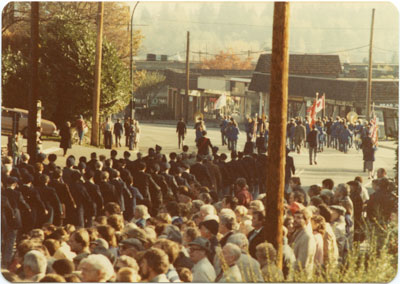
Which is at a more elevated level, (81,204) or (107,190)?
(107,190)

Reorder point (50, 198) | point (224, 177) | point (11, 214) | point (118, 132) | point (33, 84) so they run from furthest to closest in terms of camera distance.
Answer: point (224, 177), point (33, 84), point (118, 132), point (50, 198), point (11, 214)

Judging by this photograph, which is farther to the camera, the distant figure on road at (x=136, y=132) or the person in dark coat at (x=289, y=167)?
the distant figure on road at (x=136, y=132)

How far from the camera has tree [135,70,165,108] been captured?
13797 mm

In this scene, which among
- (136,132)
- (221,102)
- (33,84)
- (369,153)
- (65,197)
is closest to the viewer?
(65,197)

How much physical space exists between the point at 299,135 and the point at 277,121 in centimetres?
265

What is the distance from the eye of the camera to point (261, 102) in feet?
41.1

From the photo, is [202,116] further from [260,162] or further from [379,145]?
[379,145]

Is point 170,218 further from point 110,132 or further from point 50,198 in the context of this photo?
point 110,132

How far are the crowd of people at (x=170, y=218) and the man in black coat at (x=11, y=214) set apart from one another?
0.05 feet

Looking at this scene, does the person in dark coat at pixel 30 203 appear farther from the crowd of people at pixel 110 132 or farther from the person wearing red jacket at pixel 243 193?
the person wearing red jacket at pixel 243 193

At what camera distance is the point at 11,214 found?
39.0 feet

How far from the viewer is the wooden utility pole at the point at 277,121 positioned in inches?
404

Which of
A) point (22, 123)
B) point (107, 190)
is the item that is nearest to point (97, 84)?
point (22, 123)

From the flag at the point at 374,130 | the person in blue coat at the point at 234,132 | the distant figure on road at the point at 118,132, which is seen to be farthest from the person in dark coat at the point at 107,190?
the flag at the point at 374,130
